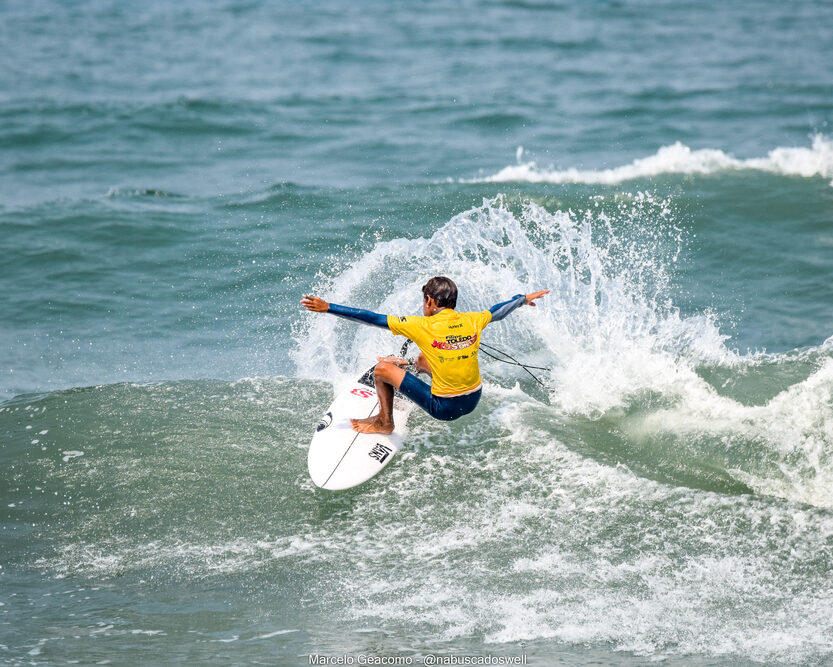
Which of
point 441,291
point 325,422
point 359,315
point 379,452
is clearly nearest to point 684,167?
point 441,291

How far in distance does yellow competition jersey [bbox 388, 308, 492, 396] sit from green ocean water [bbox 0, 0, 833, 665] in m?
0.98

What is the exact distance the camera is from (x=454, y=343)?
746 centimetres

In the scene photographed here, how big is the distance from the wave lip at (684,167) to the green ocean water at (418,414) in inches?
3.9

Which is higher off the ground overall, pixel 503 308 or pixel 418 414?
pixel 503 308

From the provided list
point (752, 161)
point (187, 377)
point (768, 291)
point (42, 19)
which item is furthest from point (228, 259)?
point (42, 19)

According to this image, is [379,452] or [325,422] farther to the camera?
[325,422]

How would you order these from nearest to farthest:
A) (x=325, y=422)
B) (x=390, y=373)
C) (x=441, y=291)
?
1. (x=441, y=291)
2. (x=390, y=373)
3. (x=325, y=422)

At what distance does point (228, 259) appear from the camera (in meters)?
14.0

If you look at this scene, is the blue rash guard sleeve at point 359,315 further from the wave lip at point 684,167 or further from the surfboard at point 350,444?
the wave lip at point 684,167

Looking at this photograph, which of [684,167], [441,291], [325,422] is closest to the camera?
[441,291]

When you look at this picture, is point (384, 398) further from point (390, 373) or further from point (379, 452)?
point (379, 452)

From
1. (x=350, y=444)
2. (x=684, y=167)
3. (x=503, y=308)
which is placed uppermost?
(x=503, y=308)

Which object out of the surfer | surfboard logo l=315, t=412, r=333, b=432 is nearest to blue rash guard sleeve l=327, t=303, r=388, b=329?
the surfer

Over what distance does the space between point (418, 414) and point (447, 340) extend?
158 centimetres
